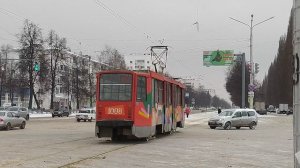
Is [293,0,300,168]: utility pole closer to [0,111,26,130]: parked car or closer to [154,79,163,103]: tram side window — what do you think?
[154,79,163,103]: tram side window

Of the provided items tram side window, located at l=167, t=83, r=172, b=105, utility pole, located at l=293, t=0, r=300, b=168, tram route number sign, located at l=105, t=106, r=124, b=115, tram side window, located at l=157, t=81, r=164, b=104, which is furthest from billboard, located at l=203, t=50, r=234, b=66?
utility pole, located at l=293, t=0, r=300, b=168

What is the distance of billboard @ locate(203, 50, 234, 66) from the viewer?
6706cm

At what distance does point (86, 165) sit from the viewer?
43.1 ft

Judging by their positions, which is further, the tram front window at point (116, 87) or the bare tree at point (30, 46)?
the bare tree at point (30, 46)

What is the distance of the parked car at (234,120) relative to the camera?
40938 mm

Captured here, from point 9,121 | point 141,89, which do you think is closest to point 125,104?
point 141,89

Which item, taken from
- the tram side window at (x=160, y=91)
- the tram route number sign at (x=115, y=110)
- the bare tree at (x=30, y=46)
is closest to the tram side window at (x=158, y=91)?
the tram side window at (x=160, y=91)

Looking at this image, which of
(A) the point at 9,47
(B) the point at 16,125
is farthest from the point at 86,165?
(A) the point at 9,47

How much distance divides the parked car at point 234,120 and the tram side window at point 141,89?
62.3ft

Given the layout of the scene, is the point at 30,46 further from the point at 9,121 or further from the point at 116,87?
the point at 116,87

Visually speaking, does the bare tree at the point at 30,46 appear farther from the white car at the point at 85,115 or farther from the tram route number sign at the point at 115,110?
the tram route number sign at the point at 115,110

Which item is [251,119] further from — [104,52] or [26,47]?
[104,52]

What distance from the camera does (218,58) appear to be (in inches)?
2665

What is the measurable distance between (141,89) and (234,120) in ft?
65.8
